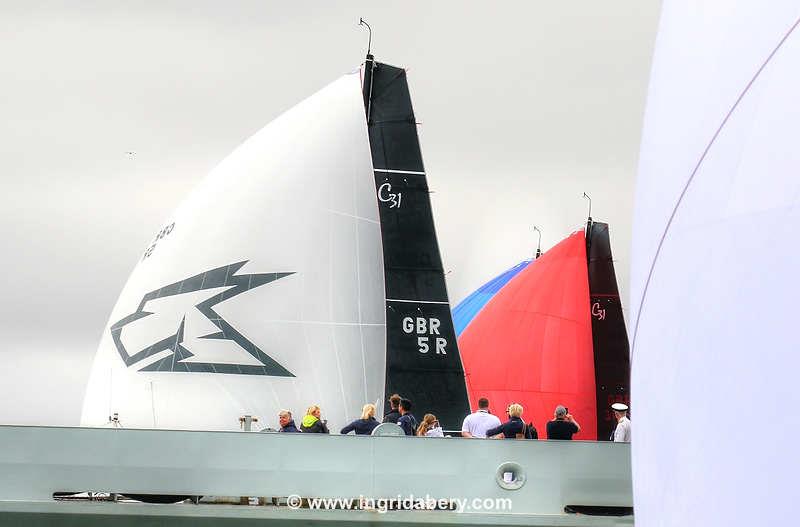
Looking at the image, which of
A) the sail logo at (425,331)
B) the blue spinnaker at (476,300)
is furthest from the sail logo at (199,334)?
the blue spinnaker at (476,300)

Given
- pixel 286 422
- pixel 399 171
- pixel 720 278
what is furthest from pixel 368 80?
pixel 720 278

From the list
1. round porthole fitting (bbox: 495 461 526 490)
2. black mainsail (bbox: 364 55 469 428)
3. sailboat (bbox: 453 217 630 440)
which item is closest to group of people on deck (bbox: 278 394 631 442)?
round porthole fitting (bbox: 495 461 526 490)

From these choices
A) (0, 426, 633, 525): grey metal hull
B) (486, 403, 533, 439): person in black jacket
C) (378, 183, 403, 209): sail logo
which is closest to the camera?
(0, 426, 633, 525): grey metal hull

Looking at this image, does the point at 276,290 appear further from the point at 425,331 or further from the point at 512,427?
the point at 512,427

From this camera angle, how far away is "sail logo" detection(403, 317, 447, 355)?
15705 mm

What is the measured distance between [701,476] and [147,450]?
7.40 metres

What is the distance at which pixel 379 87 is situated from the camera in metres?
16.9

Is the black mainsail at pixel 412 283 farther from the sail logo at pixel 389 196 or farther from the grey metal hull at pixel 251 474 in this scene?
the grey metal hull at pixel 251 474

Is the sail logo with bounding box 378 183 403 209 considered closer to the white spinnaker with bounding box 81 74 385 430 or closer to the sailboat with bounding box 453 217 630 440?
the white spinnaker with bounding box 81 74 385 430

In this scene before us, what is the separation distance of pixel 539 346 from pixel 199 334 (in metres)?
8.90

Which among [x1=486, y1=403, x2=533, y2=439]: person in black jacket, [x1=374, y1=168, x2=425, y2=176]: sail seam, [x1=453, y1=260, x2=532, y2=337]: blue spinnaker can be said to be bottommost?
[x1=486, y1=403, x2=533, y2=439]: person in black jacket

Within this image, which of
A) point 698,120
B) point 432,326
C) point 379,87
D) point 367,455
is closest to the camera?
point 698,120

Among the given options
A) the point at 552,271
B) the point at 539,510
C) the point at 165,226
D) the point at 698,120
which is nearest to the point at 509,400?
the point at 552,271

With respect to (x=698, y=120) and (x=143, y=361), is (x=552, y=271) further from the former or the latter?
(x=698, y=120)
